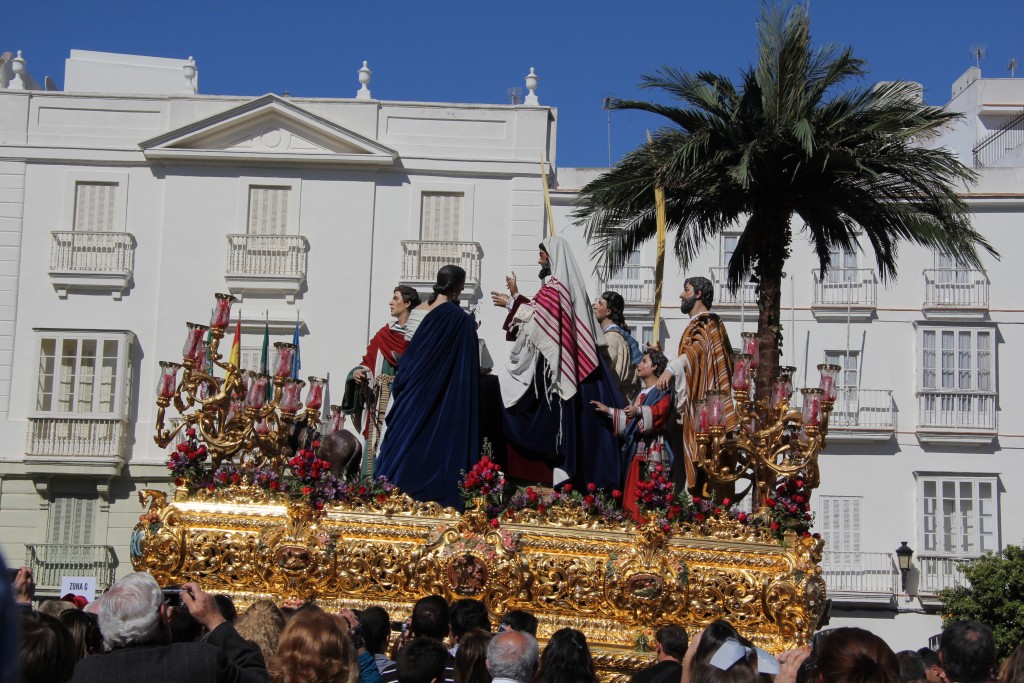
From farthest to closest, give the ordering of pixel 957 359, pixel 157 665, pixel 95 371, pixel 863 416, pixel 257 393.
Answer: pixel 957 359, pixel 863 416, pixel 95 371, pixel 257 393, pixel 157 665

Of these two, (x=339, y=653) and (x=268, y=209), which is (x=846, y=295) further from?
(x=339, y=653)

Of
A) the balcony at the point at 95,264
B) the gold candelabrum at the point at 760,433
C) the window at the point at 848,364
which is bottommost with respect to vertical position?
the gold candelabrum at the point at 760,433

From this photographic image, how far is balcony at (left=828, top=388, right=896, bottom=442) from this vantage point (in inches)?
1352

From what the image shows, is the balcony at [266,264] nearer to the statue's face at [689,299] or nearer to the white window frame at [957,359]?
the white window frame at [957,359]

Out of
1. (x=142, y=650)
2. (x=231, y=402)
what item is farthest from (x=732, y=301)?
(x=142, y=650)

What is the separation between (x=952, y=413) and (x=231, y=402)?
25837 millimetres

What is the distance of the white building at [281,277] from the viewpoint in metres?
32.5

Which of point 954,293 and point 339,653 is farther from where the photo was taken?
point 954,293

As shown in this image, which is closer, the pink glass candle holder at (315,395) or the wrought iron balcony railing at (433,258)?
the pink glass candle holder at (315,395)

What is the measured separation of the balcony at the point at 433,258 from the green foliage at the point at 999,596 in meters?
12.7

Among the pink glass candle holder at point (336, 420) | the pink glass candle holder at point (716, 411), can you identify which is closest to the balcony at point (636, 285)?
the pink glass candle holder at point (336, 420)

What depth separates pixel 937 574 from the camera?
33.9m

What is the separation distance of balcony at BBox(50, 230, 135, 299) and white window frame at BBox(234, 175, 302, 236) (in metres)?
2.57

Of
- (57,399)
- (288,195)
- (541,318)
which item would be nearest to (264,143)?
(288,195)
